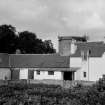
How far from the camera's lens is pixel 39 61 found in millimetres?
64875

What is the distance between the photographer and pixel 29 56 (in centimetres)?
6775

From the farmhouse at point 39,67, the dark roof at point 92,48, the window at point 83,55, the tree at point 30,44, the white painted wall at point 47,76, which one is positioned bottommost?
the white painted wall at point 47,76

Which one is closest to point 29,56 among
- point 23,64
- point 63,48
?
point 23,64

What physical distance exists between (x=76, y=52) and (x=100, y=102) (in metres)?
Answer: 47.3

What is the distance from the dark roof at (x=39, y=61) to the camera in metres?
62.3

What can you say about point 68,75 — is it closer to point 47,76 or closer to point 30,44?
point 47,76

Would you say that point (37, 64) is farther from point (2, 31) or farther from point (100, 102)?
point (100, 102)

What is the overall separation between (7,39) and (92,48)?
134 feet

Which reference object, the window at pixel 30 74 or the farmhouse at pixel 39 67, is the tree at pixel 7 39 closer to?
the farmhouse at pixel 39 67

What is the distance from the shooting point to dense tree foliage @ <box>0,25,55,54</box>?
306ft

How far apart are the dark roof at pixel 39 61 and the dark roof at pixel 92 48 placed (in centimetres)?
327

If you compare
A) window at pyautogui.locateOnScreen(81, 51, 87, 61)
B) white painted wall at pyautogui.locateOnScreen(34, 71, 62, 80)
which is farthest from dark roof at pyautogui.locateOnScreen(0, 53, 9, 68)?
window at pyautogui.locateOnScreen(81, 51, 87, 61)

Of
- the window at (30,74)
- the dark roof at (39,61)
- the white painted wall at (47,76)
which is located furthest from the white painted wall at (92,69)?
the window at (30,74)

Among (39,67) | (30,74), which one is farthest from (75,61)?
(30,74)
